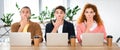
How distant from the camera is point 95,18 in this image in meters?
4.02

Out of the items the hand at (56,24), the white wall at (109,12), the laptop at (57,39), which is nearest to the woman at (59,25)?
the hand at (56,24)

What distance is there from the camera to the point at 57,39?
3502 mm

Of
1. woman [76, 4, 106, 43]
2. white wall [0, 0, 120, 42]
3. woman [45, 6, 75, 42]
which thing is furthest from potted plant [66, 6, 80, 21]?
woman [76, 4, 106, 43]

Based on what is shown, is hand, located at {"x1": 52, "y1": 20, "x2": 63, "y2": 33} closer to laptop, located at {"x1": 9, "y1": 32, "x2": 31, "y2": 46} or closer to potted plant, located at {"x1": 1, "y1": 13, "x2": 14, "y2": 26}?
laptop, located at {"x1": 9, "y1": 32, "x2": 31, "y2": 46}

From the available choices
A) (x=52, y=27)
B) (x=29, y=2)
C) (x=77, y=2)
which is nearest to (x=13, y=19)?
(x=29, y=2)

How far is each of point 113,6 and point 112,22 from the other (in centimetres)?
42

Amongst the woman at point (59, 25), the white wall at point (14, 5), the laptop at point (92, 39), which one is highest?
the white wall at point (14, 5)

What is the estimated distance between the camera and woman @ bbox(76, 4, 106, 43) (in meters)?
3.95

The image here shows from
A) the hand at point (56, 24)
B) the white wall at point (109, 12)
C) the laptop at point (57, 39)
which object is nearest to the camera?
the laptop at point (57, 39)

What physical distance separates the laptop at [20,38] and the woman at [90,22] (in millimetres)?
807

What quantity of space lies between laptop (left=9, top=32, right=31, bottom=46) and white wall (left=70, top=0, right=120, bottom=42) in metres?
3.62

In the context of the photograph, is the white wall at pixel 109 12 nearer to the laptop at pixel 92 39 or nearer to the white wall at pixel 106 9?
the white wall at pixel 106 9

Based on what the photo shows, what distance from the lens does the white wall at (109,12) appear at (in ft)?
23.0

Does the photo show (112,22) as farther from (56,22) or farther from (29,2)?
(56,22)
